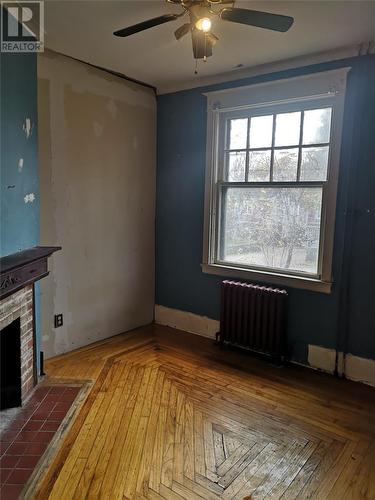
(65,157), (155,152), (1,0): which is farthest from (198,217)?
(1,0)

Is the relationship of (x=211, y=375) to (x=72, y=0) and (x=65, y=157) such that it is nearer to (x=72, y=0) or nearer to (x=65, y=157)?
(x=65, y=157)

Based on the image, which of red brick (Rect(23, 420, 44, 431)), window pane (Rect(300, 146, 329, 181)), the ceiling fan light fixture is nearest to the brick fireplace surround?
red brick (Rect(23, 420, 44, 431))

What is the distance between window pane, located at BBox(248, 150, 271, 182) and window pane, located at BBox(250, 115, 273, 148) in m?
0.07

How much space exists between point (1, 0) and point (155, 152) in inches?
82.9

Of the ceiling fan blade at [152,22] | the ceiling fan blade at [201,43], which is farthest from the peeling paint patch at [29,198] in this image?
the ceiling fan blade at [201,43]

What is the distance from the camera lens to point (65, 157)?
3.23 meters

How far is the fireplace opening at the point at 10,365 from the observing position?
8.19 ft

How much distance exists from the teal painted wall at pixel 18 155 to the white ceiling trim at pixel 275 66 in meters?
1.53

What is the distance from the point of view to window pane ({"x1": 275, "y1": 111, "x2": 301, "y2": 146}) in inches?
126

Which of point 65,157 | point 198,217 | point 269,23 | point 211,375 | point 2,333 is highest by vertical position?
point 269,23

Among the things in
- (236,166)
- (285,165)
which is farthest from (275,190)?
(236,166)

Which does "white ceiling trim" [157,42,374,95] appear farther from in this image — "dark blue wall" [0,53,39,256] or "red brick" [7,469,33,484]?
"red brick" [7,469,33,484]

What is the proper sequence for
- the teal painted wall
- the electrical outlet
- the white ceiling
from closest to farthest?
the white ceiling < the teal painted wall < the electrical outlet

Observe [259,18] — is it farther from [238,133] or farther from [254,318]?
[254,318]
